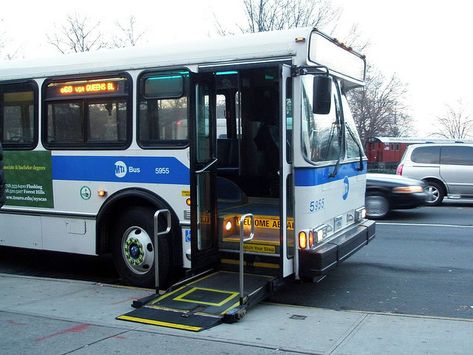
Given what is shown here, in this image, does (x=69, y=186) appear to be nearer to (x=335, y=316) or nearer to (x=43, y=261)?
(x=43, y=261)

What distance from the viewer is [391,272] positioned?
25.7 ft

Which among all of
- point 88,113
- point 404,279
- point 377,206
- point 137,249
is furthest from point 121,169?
point 377,206

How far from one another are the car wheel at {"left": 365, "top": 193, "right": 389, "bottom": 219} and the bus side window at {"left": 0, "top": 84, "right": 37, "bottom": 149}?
803cm

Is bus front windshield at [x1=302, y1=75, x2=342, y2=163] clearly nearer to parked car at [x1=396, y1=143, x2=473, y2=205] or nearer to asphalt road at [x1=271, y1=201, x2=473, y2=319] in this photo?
asphalt road at [x1=271, y1=201, x2=473, y2=319]

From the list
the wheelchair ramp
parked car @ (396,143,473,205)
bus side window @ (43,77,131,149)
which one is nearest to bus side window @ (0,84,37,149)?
bus side window @ (43,77,131,149)

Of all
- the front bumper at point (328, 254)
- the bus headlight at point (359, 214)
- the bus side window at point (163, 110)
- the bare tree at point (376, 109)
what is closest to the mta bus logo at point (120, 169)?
the bus side window at point (163, 110)

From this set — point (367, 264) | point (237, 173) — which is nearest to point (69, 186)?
point (237, 173)

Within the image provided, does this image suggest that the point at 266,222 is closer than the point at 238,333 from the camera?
No

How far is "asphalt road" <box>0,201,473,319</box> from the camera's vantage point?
635 cm

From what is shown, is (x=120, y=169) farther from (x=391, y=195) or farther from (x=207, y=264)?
(x=391, y=195)

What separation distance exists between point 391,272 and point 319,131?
2.80 m

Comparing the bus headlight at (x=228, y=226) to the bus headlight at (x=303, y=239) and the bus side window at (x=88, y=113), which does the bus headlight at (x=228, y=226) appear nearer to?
the bus headlight at (x=303, y=239)

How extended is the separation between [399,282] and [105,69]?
4700 mm

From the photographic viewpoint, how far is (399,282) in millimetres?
7273
